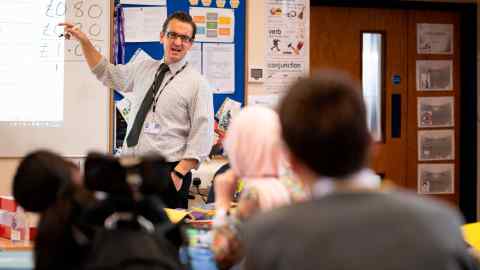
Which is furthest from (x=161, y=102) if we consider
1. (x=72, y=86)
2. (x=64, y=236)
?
(x=64, y=236)

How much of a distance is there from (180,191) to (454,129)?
2.84 metres

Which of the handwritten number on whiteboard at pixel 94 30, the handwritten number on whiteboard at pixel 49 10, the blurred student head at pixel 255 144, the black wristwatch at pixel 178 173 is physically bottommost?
the black wristwatch at pixel 178 173

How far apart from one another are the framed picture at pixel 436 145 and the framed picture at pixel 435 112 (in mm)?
65

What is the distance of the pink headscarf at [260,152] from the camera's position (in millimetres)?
1398

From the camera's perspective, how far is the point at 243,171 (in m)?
1.44

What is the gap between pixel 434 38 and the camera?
16.8ft

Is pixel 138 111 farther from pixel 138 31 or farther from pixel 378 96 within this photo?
pixel 378 96

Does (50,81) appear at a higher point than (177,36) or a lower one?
lower

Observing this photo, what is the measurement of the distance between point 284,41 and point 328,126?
346cm

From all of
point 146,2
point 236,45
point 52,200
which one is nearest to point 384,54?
point 236,45

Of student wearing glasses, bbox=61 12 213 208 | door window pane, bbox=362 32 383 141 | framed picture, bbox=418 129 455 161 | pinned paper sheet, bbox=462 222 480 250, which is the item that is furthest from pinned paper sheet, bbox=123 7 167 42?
pinned paper sheet, bbox=462 222 480 250

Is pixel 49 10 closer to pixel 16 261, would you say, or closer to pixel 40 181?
pixel 16 261

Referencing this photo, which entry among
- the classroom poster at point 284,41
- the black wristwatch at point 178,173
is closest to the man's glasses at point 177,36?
the black wristwatch at point 178,173

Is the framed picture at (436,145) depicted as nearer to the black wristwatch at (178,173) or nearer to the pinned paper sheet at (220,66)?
the pinned paper sheet at (220,66)
